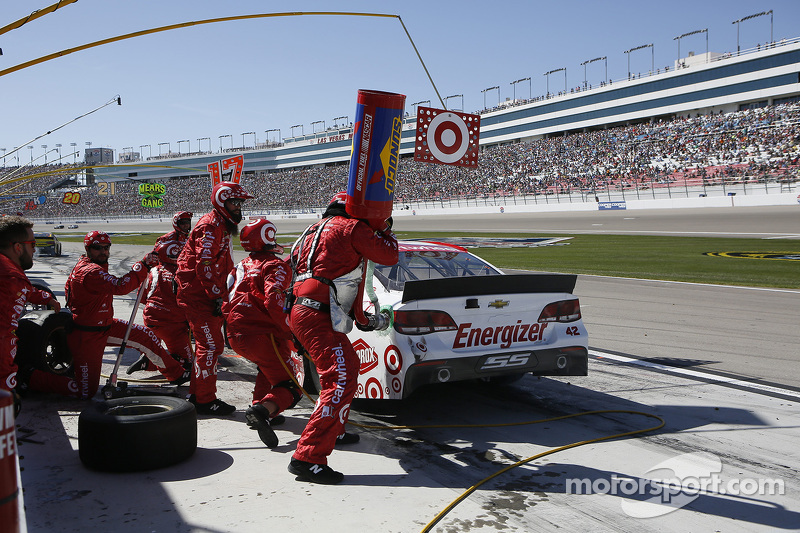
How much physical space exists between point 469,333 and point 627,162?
50064mm

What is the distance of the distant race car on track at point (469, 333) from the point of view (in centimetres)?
450

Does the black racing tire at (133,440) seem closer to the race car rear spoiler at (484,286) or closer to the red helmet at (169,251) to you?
the race car rear spoiler at (484,286)

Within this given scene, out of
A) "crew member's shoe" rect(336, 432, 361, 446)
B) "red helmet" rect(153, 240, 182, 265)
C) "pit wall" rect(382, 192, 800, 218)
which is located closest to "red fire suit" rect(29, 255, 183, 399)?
"red helmet" rect(153, 240, 182, 265)

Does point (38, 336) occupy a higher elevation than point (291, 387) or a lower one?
higher

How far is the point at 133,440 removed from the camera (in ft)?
12.5

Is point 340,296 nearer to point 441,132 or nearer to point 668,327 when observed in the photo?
point 441,132

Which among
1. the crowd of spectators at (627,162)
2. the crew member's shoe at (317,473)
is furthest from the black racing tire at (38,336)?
the crowd of spectators at (627,162)

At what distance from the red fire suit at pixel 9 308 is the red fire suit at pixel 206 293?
1.18 m

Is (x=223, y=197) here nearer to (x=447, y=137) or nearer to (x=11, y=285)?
(x=11, y=285)

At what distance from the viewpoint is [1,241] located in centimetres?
449

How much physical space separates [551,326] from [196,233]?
2943 millimetres

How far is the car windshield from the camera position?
5.53 metres

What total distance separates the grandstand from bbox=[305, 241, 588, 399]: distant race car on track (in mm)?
22707

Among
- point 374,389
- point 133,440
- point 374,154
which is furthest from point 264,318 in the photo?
point 374,154
